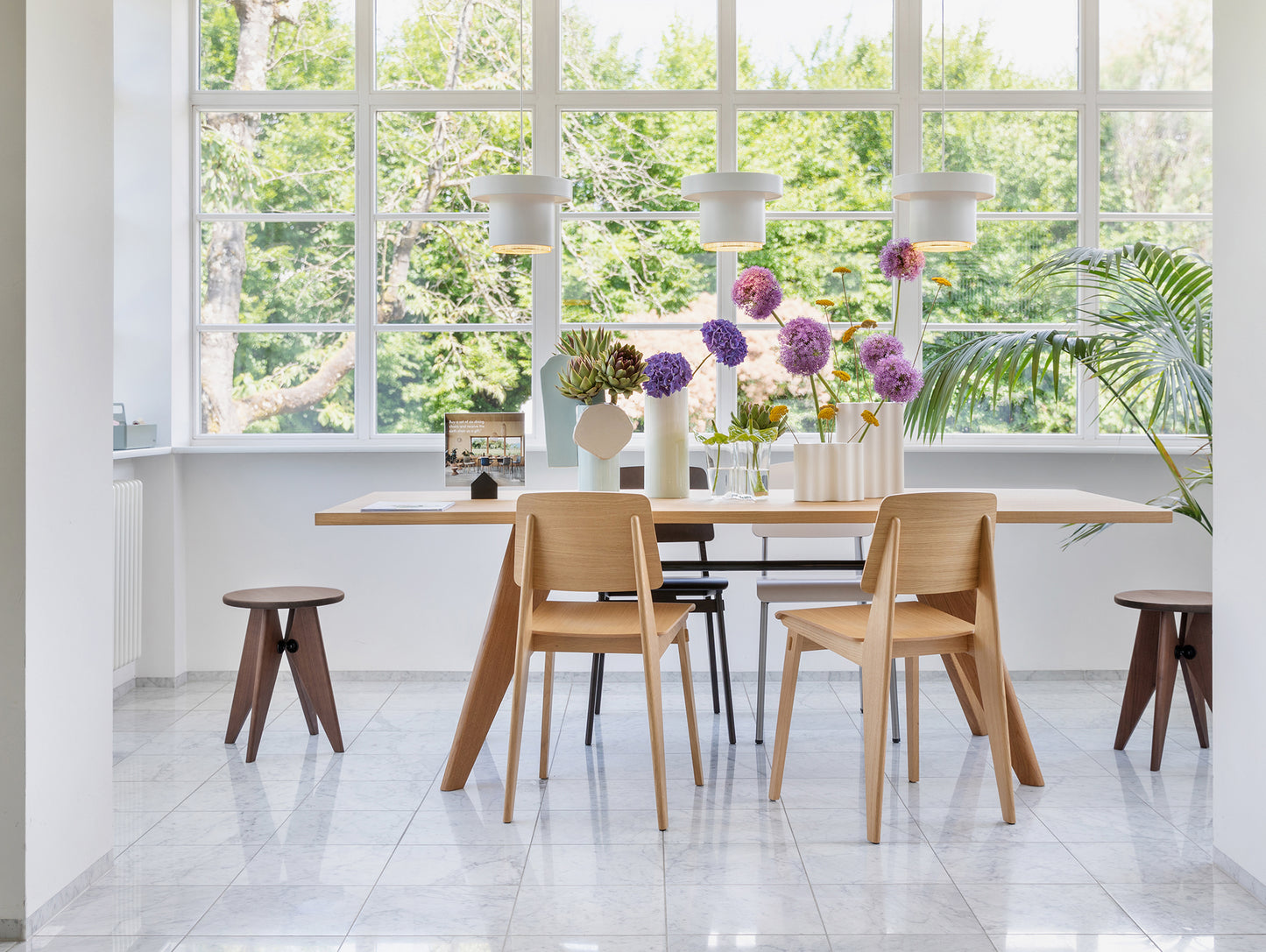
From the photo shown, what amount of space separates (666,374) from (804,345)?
40 centimetres

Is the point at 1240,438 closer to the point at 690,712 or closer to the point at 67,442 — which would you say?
the point at 690,712

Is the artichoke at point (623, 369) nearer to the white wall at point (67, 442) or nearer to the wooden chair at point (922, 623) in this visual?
the wooden chair at point (922, 623)

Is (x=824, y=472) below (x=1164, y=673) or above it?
above

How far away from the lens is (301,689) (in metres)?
3.56

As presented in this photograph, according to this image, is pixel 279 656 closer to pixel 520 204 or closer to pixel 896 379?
pixel 520 204

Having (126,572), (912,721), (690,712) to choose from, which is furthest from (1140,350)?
(126,572)

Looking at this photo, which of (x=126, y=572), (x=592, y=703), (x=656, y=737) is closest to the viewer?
(x=656, y=737)

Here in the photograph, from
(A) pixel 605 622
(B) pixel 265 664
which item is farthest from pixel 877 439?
(B) pixel 265 664

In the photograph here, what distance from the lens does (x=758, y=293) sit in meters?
3.17

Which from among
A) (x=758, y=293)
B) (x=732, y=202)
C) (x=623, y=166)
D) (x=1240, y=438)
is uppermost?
(x=623, y=166)

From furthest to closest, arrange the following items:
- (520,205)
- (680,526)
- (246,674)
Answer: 1. (680,526)
2. (246,674)
3. (520,205)

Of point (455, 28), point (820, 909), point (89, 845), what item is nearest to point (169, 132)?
point (455, 28)

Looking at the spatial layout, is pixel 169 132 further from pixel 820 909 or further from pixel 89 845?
pixel 820 909
